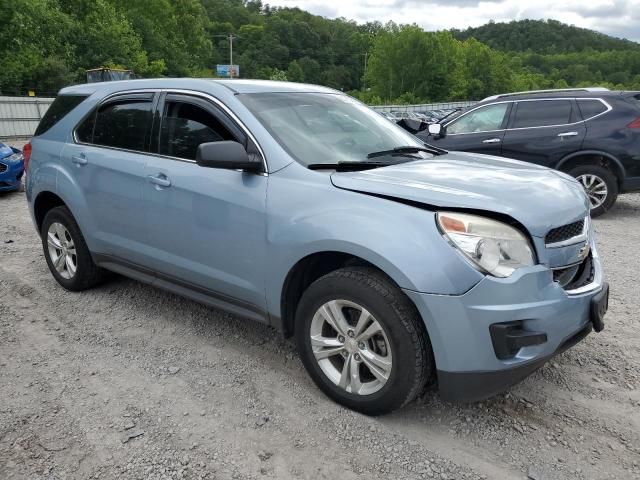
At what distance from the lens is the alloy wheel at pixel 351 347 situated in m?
2.72

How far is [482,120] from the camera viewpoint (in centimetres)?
860

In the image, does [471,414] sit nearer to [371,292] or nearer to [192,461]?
[371,292]

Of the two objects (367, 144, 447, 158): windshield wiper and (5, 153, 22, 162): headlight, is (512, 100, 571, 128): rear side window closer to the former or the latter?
(367, 144, 447, 158): windshield wiper

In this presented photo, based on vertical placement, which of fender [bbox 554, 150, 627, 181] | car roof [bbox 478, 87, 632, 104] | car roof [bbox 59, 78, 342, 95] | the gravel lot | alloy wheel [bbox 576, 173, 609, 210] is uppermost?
car roof [bbox 59, 78, 342, 95]

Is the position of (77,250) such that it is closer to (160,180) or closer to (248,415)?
(160,180)

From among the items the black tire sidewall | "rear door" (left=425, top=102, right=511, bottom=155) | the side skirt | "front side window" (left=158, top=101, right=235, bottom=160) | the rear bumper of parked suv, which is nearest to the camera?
the rear bumper of parked suv

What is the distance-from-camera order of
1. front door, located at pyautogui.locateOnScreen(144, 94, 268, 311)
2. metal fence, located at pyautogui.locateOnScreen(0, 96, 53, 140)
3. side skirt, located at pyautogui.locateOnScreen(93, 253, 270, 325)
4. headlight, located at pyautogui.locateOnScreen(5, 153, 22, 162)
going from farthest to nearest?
metal fence, located at pyautogui.locateOnScreen(0, 96, 53, 140)
headlight, located at pyautogui.locateOnScreen(5, 153, 22, 162)
side skirt, located at pyautogui.locateOnScreen(93, 253, 270, 325)
front door, located at pyautogui.locateOnScreen(144, 94, 268, 311)

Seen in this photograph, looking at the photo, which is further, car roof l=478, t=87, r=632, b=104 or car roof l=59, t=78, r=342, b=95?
car roof l=478, t=87, r=632, b=104

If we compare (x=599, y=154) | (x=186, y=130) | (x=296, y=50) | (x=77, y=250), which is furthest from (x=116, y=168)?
(x=296, y=50)

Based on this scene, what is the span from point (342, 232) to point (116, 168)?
2.08 meters

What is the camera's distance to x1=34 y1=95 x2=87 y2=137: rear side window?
457 centimetres

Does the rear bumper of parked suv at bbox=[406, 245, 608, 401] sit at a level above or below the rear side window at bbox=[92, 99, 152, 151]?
below

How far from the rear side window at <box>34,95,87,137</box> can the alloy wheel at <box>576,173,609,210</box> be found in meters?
6.56

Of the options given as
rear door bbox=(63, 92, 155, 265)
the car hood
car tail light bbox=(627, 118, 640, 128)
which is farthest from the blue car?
car tail light bbox=(627, 118, 640, 128)
